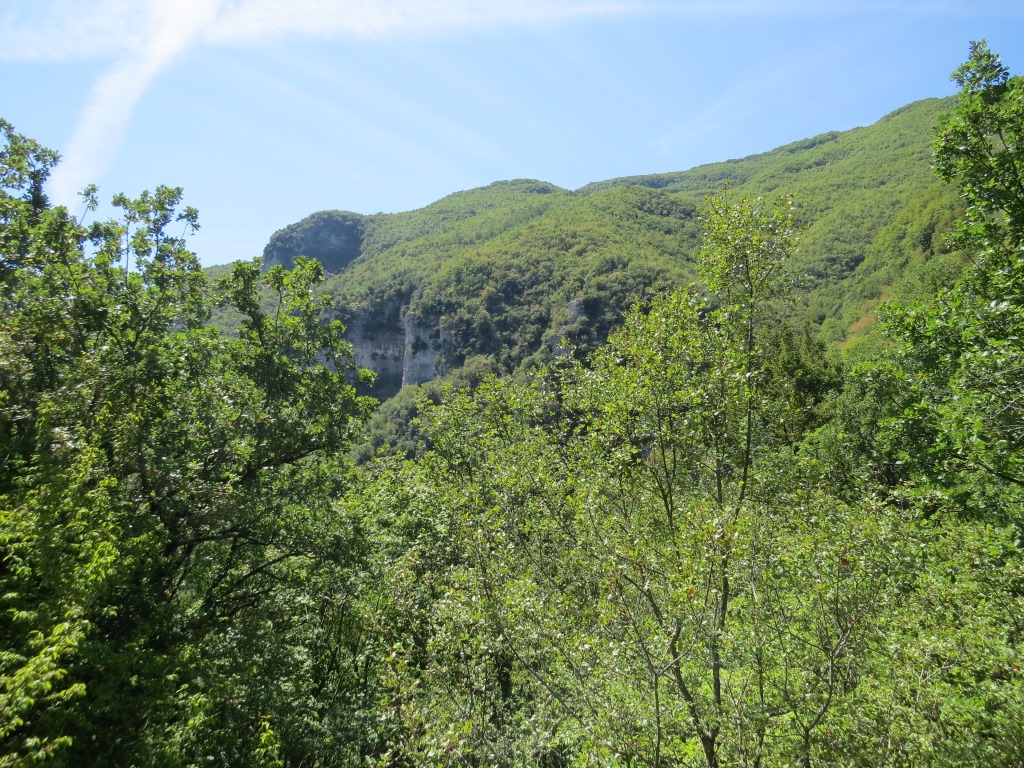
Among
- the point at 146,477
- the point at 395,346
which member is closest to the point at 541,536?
the point at 146,477

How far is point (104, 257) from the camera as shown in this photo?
11.6 m

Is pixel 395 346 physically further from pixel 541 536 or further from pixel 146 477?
pixel 146 477

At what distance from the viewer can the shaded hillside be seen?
107 metres

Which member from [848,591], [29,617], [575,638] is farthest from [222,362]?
[848,591]

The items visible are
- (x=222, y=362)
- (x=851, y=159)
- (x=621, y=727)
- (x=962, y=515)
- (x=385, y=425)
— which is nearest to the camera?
(x=621, y=727)

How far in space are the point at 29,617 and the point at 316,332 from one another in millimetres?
8727

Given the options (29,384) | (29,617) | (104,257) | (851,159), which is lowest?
(29,617)

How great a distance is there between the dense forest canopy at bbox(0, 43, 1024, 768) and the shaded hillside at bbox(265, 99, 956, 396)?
3627 inches

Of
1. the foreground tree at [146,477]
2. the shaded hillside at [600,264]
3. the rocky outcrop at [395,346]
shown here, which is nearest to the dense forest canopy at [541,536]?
the foreground tree at [146,477]

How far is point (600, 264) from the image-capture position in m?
143

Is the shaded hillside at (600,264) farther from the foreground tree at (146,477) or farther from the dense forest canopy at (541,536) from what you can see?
the foreground tree at (146,477)

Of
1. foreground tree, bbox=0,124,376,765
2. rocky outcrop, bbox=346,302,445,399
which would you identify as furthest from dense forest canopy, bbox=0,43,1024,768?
rocky outcrop, bbox=346,302,445,399

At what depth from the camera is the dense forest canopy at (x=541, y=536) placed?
6602mm

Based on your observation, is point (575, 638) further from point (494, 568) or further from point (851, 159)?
point (851, 159)
